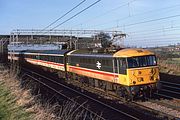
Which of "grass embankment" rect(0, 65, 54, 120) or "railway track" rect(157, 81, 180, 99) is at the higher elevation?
"grass embankment" rect(0, 65, 54, 120)

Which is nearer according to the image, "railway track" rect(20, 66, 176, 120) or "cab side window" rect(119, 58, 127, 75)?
"railway track" rect(20, 66, 176, 120)

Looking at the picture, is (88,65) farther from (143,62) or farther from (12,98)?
(12,98)

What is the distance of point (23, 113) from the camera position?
1145 cm

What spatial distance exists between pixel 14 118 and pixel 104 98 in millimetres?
9026

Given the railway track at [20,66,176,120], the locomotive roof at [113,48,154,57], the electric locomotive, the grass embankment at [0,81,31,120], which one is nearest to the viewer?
the grass embankment at [0,81,31,120]

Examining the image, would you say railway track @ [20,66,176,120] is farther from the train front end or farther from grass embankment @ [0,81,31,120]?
grass embankment @ [0,81,31,120]

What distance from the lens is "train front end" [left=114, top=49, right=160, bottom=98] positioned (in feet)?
56.8

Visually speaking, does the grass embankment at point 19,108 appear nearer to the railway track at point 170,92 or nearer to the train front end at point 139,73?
the train front end at point 139,73

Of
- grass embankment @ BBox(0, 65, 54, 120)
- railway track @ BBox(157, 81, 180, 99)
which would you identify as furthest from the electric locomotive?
grass embankment @ BBox(0, 65, 54, 120)

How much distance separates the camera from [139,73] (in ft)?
57.4

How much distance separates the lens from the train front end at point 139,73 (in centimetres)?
1731

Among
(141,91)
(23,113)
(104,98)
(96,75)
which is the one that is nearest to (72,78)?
(96,75)

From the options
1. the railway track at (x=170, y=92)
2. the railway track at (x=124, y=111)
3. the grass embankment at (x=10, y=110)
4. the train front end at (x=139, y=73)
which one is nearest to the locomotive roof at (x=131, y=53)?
the train front end at (x=139, y=73)

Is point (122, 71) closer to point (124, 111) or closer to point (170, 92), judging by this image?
point (124, 111)
